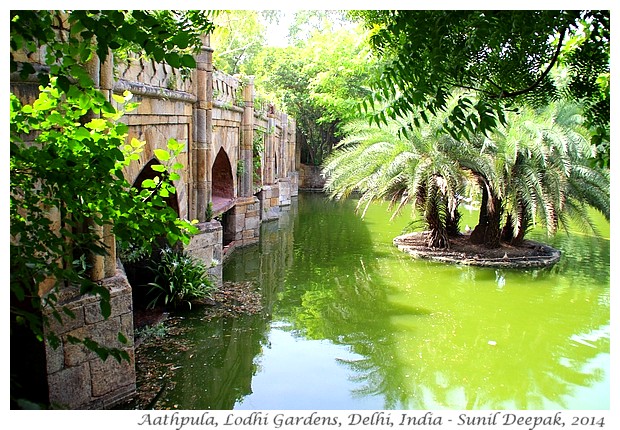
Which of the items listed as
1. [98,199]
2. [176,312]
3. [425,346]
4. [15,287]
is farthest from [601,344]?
[15,287]

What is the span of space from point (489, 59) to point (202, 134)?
642 cm

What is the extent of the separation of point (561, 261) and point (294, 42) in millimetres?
28868

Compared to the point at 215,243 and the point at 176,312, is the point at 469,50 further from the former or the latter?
the point at 215,243

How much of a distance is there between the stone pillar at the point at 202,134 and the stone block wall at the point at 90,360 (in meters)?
3.95

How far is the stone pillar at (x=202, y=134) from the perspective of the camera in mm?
9388

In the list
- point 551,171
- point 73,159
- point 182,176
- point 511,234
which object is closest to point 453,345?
point 182,176

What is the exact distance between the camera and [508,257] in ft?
39.7

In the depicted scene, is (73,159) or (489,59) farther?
(489,59)

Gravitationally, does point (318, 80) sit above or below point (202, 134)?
above

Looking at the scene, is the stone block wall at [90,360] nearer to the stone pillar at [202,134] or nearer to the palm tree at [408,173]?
the stone pillar at [202,134]

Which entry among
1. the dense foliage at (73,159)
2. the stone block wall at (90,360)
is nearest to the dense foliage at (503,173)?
the stone block wall at (90,360)

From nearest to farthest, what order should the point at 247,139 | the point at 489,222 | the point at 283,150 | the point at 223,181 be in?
1. the point at 489,222
2. the point at 223,181
3. the point at 247,139
4. the point at 283,150

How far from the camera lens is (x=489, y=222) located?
1295 cm

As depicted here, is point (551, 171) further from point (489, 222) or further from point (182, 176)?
point (182, 176)
